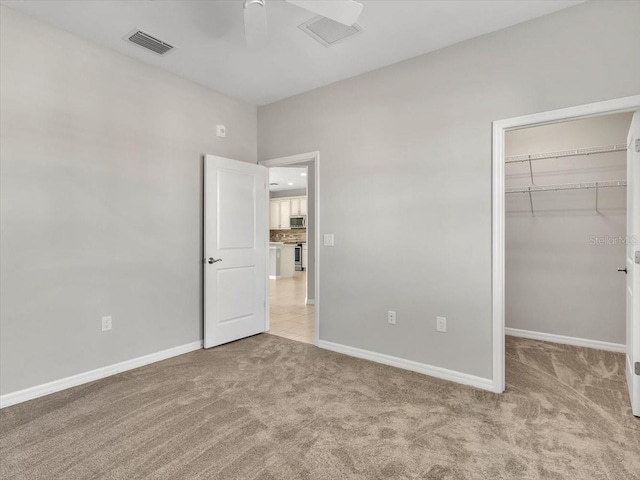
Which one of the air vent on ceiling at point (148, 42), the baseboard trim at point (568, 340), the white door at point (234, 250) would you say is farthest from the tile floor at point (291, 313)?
the air vent on ceiling at point (148, 42)

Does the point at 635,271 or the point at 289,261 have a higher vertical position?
the point at 635,271

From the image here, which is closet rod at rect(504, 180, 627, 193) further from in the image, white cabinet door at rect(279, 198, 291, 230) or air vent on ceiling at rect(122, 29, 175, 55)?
white cabinet door at rect(279, 198, 291, 230)

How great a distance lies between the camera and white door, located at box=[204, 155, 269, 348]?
3615mm

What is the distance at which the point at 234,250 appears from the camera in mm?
3842

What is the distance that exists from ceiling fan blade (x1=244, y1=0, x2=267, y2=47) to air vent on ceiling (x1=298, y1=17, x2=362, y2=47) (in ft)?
2.21

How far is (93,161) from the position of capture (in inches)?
112

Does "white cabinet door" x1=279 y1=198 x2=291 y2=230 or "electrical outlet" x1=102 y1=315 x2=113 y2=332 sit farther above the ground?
"white cabinet door" x1=279 y1=198 x2=291 y2=230

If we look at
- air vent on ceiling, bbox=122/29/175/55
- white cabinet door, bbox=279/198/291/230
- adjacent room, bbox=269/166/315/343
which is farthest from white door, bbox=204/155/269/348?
white cabinet door, bbox=279/198/291/230

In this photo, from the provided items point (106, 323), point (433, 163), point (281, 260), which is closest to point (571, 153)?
point (433, 163)

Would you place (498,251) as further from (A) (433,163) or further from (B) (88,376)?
(B) (88,376)

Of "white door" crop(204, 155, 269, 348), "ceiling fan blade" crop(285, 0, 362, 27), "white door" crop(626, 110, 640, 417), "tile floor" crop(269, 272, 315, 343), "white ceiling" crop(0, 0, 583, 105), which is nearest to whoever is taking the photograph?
"ceiling fan blade" crop(285, 0, 362, 27)

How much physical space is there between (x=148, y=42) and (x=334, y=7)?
73.1 inches

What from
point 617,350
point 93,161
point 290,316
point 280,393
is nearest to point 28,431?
point 280,393

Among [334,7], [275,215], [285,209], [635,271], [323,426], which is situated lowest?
[323,426]
